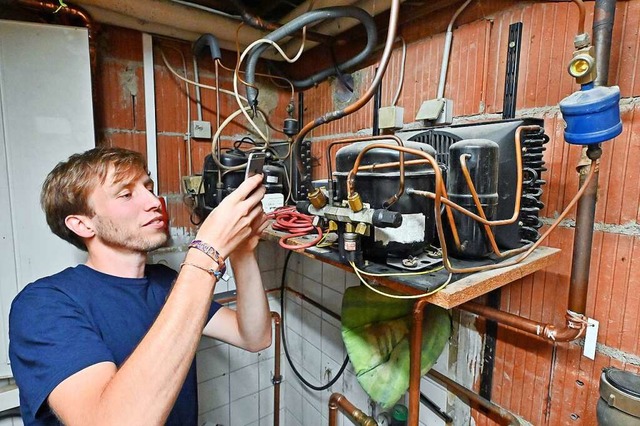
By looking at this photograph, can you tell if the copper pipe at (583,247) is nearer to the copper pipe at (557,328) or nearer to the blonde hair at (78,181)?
the copper pipe at (557,328)

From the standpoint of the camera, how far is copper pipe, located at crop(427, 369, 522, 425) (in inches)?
35.8

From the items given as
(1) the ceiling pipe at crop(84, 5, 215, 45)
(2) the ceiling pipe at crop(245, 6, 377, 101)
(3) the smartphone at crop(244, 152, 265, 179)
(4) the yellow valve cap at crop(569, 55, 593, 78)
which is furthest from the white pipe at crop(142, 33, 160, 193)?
(4) the yellow valve cap at crop(569, 55, 593, 78)

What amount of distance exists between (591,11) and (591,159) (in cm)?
35

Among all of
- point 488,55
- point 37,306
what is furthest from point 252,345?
point 488,55

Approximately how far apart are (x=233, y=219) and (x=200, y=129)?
970 mm

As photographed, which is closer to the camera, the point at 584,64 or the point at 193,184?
the point at 584,64

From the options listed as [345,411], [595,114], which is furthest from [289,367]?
[595,114]

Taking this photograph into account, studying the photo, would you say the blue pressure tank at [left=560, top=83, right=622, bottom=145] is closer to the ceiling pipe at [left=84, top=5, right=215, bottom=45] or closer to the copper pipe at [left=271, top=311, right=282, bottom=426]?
the ceiling pipe at [left=84, top=5, right=215, bottom=45]

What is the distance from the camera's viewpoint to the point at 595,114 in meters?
0.56

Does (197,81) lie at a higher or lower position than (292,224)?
higher

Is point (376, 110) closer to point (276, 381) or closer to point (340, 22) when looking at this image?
point (340, 22)

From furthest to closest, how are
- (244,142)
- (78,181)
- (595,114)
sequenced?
1. (244,142)
2. (78,181)
3. (595,114)

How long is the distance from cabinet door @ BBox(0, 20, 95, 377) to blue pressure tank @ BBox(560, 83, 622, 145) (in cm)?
134

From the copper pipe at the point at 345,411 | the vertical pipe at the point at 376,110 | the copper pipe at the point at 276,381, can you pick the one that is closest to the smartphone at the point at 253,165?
the vertical pipe at the point at 376,110
